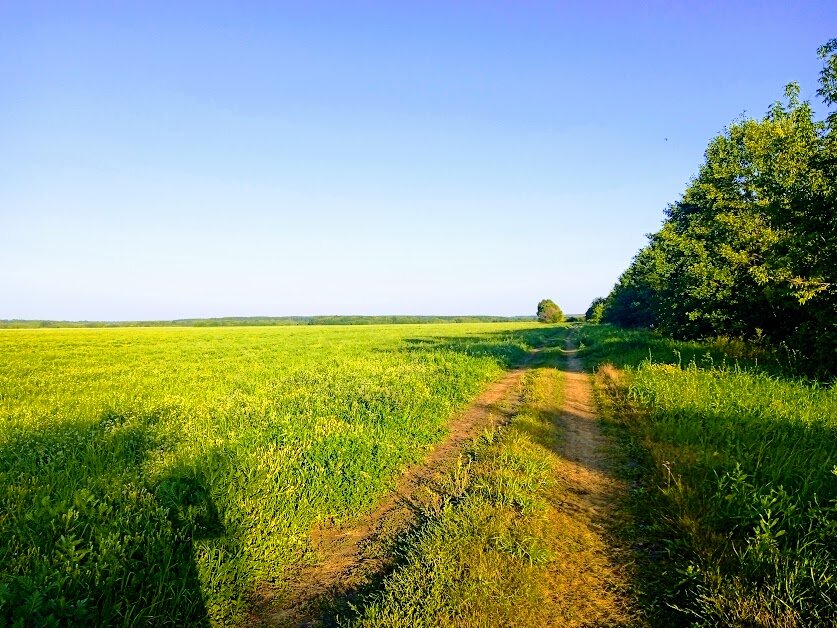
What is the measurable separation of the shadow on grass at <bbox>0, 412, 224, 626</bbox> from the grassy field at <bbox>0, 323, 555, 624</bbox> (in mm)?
18

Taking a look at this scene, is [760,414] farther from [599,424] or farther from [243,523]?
[243,523]

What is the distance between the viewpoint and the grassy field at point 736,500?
4.06 metres

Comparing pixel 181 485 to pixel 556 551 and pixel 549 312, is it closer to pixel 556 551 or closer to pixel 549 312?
pixel 556 551

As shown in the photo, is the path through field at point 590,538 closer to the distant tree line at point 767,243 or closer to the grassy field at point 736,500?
the grassy field at point 736,500

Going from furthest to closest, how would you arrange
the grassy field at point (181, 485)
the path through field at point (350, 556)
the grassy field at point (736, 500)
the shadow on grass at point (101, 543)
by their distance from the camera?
the path through field at point (350, 556) → the grassy field at point (181, 485) → the grassy field at point (736, 500) → the shadow on grass at point (101, 543)

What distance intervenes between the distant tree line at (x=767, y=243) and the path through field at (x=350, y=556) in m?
12.6

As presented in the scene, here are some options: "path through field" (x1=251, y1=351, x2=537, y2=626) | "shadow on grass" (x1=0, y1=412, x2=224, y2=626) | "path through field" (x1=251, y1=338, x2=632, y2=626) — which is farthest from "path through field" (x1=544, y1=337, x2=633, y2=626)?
"shadow on grass" (x1=0, y1=412, x2=224, y2=626)

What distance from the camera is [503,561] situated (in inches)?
192

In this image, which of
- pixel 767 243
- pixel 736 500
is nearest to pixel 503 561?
pixel 736 500

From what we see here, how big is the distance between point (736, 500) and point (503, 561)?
317 centimetres

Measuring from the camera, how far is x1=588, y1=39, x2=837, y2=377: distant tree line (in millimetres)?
13500

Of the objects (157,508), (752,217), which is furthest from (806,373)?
(157,508)

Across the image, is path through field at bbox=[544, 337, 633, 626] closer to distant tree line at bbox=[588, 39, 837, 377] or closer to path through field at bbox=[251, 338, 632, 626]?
path through field at bbox=[251, 338, 632, 626]

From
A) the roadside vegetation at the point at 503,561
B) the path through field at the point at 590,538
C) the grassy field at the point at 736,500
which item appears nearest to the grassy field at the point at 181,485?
the roadside vegetation at the point at 503,561
